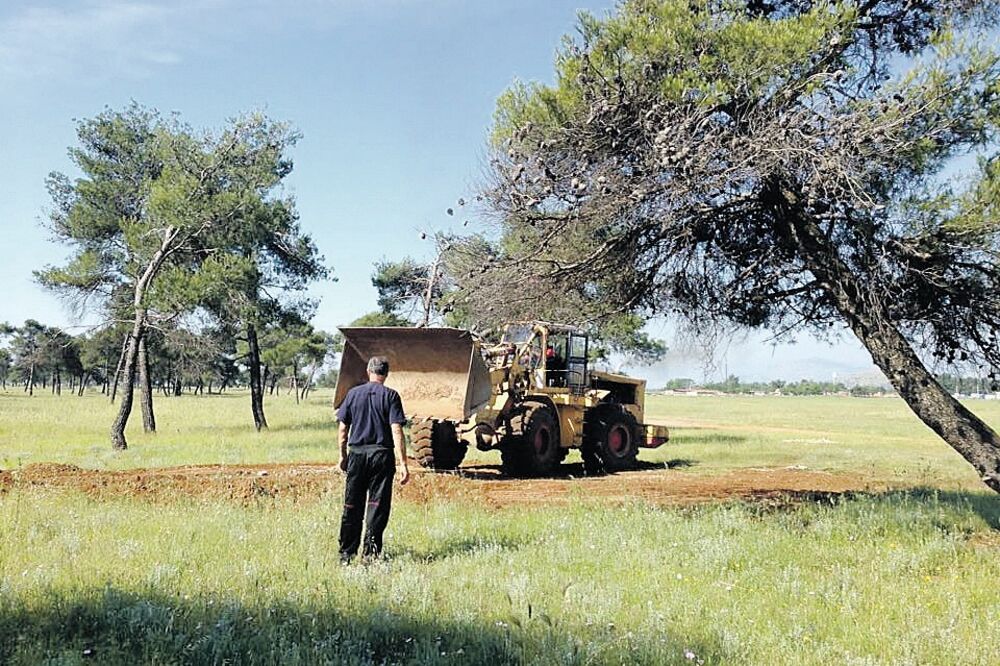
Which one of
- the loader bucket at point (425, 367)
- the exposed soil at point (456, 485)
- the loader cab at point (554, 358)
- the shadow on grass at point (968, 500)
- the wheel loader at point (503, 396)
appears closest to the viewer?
the shadow on grass at point (968, 500)

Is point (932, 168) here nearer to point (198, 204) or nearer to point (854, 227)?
point (854, 227)

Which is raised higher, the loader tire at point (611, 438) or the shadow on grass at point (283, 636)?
the loader tire at point (611, 438)

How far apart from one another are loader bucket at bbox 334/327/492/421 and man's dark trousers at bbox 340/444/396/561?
23.1ft

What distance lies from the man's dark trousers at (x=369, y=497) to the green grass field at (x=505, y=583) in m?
0.24

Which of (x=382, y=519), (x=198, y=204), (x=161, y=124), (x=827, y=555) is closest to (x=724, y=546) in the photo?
(x=827, y=555)

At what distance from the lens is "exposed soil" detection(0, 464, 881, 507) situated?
38.5 ft

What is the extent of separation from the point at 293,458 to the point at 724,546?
41.0 ft

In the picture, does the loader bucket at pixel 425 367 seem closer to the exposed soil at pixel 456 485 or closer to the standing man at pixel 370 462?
the exposed soil at pixel 456 485

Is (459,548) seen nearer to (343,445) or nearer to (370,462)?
(370,462)

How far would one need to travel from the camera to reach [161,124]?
25.0 meters

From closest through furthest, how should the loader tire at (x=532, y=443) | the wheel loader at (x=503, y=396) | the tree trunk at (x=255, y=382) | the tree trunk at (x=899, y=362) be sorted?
the tree trunk at (x=899, y=362), the wheel loader at (x=503, y=396), the loader tire at (x=532, y=443), the tree trunk at (x=255, y=382)

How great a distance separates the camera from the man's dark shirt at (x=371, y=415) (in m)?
7.36

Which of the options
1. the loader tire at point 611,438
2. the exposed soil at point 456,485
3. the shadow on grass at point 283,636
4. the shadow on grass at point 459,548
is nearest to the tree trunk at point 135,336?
the exposed soil at point 456,485

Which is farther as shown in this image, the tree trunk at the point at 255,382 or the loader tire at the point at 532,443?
the tree trunk at the point at 255,382
